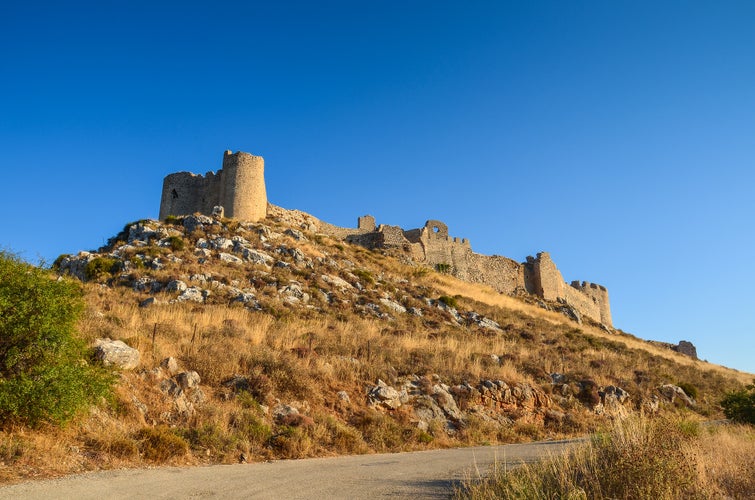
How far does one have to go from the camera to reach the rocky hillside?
29.3ft

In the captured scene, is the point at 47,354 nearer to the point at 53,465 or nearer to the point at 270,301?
the point at 53,465

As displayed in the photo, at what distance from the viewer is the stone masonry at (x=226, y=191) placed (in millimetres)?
34281

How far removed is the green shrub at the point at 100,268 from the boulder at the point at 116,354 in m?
13.8

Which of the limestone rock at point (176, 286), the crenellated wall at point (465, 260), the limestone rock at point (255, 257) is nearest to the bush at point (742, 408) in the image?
the limestone rock at point (176, 286)

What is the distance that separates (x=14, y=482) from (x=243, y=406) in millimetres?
4326

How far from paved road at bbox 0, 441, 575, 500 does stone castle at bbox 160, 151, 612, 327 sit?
89.5 ft

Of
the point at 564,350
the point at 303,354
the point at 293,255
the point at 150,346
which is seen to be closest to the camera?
the point at 150,346

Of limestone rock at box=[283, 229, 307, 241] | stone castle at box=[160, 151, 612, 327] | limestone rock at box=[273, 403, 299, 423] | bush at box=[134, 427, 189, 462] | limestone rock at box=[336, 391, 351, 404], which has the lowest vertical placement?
bush at box=[134, 427, 189, 462]

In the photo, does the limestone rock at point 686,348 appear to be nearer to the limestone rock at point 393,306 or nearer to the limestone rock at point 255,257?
the limestone rock at point 393,306

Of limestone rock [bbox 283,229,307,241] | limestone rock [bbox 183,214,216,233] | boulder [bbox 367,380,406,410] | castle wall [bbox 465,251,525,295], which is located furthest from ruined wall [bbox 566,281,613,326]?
boulder [bbox 367,380,406,410]

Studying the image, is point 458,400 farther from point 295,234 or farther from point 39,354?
point 295,234

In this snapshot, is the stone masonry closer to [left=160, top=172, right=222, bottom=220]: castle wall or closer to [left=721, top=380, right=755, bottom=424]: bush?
[left=160, top=172, right=222, bottom=220]: castle wall

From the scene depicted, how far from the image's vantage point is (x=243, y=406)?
10180 mm

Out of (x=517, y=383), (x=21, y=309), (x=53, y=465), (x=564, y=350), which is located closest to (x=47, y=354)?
(x=21, y=309)
